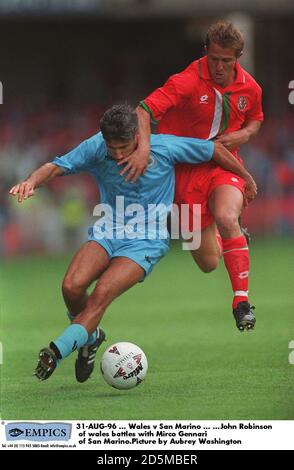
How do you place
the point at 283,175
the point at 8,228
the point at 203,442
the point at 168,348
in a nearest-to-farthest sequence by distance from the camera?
the point at 203,442 < the point at 168,348 < the point at 8,228 < the point at 283,175

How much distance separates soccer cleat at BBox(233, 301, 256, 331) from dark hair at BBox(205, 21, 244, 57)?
1.74 metres

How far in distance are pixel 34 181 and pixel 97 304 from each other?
909 mm

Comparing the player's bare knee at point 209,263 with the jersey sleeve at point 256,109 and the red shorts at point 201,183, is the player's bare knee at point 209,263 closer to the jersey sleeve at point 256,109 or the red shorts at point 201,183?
the red shorts at point 201,183

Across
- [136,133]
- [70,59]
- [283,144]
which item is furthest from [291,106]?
[136,133]

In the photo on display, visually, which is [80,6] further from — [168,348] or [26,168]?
[168,348]

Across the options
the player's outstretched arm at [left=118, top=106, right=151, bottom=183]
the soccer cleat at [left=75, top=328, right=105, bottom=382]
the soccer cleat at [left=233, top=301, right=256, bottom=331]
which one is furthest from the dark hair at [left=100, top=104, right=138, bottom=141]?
the soccer cleat at [left=75, top=328, right=105, bottom=382]

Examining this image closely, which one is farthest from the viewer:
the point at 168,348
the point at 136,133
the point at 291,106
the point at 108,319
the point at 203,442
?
the point at 291,106

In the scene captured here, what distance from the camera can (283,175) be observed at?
2247cm

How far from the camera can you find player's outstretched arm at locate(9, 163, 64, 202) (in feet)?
22.5

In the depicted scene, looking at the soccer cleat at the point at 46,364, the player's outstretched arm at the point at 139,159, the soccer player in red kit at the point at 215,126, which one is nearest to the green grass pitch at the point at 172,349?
the soccer cleat at the point at 46,364

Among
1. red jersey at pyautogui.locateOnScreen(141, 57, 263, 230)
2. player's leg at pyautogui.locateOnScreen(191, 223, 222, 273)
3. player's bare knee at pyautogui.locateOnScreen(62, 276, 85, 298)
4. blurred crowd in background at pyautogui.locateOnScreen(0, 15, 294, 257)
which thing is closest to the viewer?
player's bare knee at pyautogui.locateOnScreen(62, 276, 85, 298)

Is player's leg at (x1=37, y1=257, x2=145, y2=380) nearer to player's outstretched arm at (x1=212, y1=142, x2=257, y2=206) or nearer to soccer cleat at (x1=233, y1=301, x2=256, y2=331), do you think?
soccer cleat at (x1=233, y1=301, x2=256, y2=331)

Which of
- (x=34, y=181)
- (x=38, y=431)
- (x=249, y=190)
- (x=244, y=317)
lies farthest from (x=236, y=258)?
(x=38, y=431)

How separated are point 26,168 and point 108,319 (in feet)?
30.3
